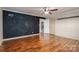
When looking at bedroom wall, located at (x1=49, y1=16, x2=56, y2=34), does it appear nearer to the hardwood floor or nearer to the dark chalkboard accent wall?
the dark chalkboard accent wall

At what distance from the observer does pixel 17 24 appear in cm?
658

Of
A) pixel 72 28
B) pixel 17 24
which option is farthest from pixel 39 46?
pixel 72 28

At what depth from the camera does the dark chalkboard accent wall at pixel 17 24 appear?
5.60 m

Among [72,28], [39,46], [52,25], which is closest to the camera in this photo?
[39,46]

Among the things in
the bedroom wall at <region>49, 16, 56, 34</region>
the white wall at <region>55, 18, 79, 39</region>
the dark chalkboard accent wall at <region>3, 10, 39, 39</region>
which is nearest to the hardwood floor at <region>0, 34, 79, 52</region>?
the dark chalkboard accent wall at <region>3, 10, 39, 39</region>

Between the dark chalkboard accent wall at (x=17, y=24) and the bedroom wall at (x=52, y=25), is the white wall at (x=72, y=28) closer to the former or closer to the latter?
the bedroom wall at (x=52, y=25)

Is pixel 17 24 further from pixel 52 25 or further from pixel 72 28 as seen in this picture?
pixel 52 25

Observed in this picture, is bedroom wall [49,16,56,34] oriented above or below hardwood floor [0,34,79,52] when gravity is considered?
above

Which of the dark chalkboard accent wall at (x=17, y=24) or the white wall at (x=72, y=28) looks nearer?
the dark chalkboard accent wall at (x=17, y=24)

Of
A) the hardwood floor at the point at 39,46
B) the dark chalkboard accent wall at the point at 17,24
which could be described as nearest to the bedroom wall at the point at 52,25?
the dark chalkboard accent wall at the point at 17,24

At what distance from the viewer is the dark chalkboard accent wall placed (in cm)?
560

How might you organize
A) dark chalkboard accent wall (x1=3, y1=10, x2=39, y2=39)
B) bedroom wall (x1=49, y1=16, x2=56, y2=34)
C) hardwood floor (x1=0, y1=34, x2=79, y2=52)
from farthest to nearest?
bedroom wall (x1=49, y1=16, x2=56, y2=34) < dark chalkboard accent wall (x1=3, y1=10, x2=39, y2=39) < hardwood floor (x1=0, y1=34, x2=79, y2=52)
